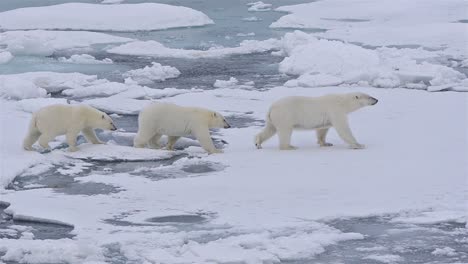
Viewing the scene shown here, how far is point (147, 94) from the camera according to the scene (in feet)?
42.0

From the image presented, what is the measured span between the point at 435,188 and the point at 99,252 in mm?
Answer: 2882

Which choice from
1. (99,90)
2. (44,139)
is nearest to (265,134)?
(44,139)

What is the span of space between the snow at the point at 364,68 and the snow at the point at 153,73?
1.87m

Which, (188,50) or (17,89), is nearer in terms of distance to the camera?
(17,89)

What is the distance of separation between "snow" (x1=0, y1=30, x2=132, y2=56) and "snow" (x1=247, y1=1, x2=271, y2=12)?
22.1 feet

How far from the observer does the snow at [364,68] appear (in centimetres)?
1352

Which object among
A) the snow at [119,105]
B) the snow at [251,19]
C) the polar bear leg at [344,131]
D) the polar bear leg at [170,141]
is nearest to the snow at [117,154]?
the polar bear leg at [170,141]

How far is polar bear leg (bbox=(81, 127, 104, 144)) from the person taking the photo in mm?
9000

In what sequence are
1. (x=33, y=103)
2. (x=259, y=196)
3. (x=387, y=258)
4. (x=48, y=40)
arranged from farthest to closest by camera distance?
(x=48, y=40)
(x=33, y=103)
(x=259, y=196)
(x=387, y=258)

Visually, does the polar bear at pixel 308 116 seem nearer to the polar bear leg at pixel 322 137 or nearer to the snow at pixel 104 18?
the polar bear leg at pixel 322 137

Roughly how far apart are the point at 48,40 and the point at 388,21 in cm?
866

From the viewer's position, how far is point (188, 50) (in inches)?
710

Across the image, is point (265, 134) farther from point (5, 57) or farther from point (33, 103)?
point (5, 57)

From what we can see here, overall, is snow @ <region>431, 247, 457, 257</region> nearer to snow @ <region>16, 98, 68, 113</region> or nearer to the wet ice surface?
the wet ice surface
